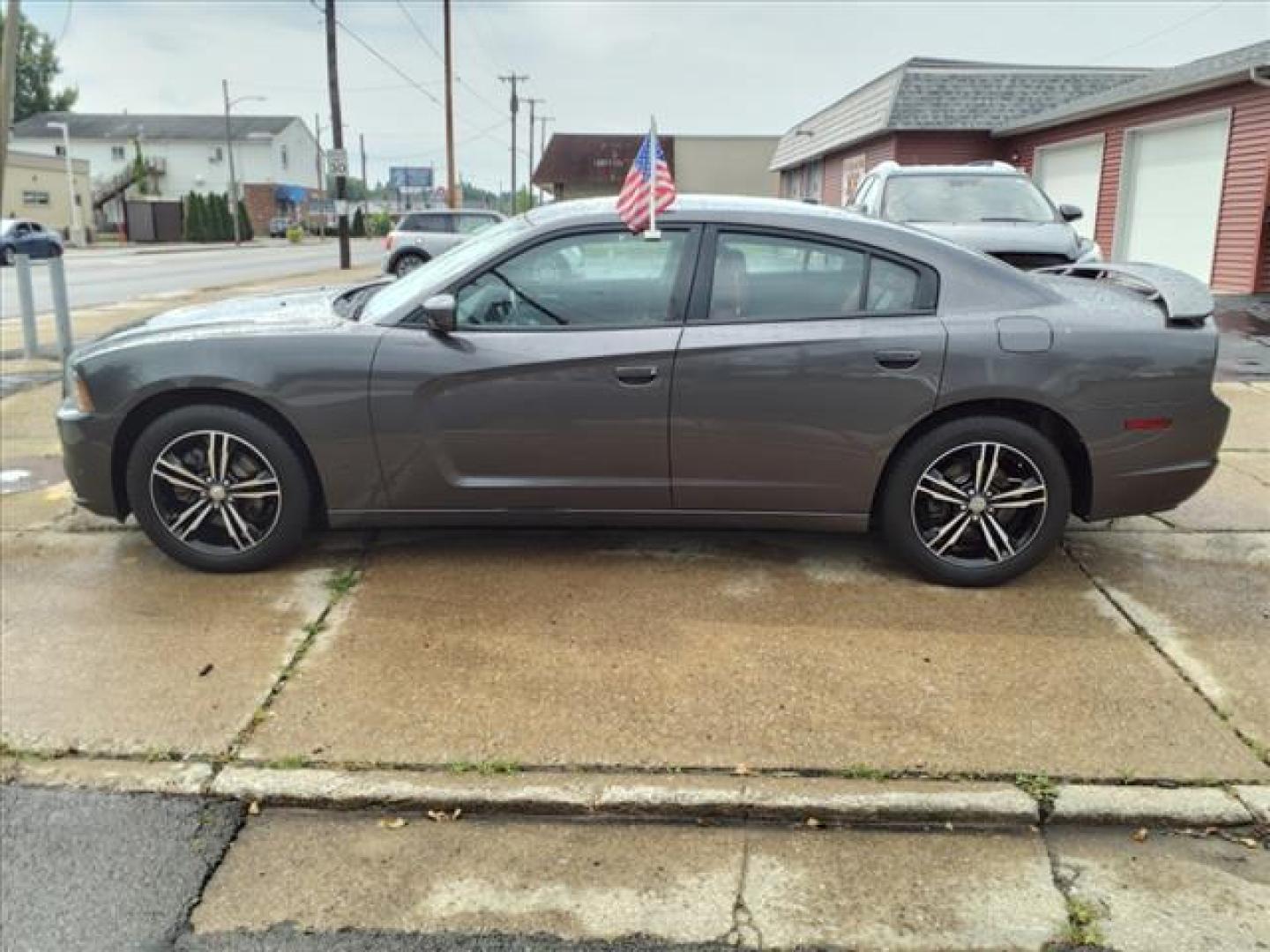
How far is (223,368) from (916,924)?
10.9ft

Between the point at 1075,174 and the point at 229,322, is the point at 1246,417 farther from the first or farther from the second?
the point at 1075,174

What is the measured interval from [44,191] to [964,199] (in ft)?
198

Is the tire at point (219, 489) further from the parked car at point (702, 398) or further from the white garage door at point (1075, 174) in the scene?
the white garage door at point (1075, 174)

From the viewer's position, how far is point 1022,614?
419 centimetres

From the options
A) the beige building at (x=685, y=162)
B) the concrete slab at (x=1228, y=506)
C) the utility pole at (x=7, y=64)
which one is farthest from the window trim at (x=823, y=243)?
the beige building at (x=685, y=162)

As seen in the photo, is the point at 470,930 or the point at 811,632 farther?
the point at 811,632

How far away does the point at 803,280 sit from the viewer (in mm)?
4359

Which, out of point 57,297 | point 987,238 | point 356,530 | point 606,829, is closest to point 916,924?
point 606,829

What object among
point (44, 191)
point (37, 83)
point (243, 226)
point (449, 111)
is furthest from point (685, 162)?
point (37, 83)

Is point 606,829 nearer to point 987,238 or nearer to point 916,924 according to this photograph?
point 916,924

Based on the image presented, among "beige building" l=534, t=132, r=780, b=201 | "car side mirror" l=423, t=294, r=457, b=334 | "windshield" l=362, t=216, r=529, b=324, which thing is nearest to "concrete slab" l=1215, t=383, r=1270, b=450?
"windshield" l=362, t=216, r=529, b=324

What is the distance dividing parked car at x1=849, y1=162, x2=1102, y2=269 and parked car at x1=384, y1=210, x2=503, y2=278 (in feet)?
35.8

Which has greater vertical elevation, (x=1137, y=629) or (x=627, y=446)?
(x=627, y=446)

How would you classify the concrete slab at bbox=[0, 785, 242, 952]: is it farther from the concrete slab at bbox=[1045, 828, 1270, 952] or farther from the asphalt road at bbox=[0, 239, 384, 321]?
the asphalt road at bbox=[0, 239, 384, 321]
